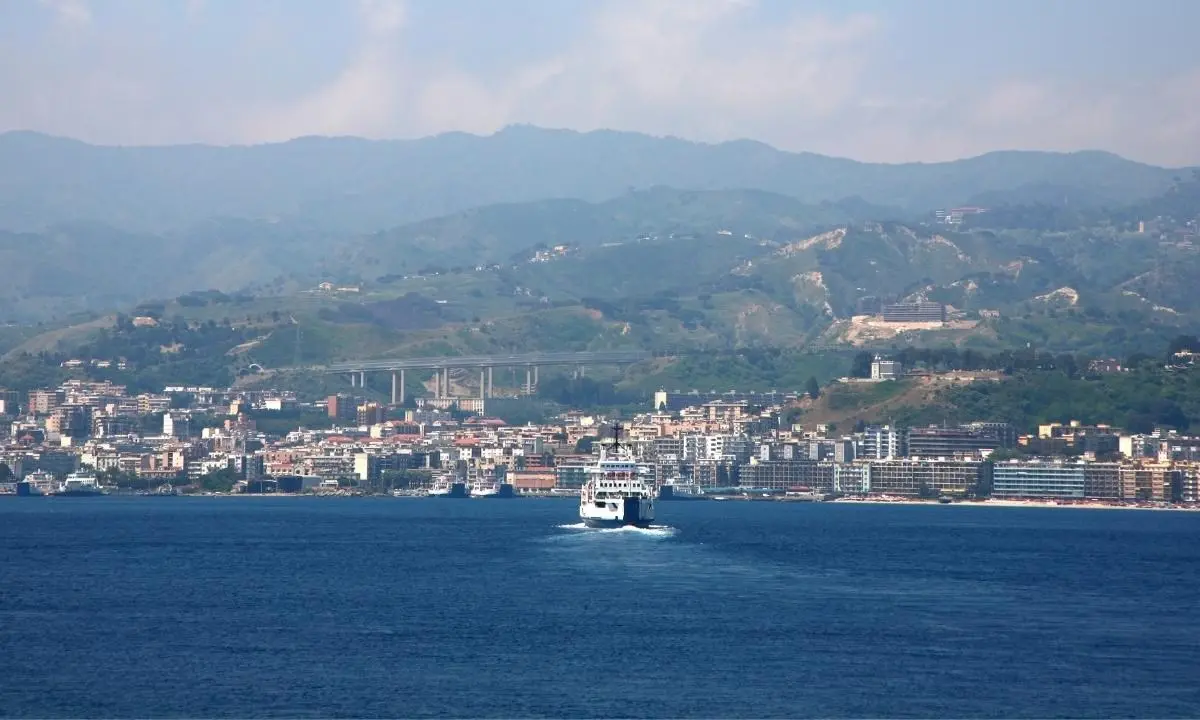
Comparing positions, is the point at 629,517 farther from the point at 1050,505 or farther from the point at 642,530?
the point at 1050,505

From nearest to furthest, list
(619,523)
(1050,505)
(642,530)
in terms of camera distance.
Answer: (642,530)
(619,523)
(1050,505)

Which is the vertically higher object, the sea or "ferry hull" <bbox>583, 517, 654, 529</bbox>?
"ferry hull" <bbox>583, 517, 654, 529</bbox>

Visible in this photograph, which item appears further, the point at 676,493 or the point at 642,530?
the point at 676,493

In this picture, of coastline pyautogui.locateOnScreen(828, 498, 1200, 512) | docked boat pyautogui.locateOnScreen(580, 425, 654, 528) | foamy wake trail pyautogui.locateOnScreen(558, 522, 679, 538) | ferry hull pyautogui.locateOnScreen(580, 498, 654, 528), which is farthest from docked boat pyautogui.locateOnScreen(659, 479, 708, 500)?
ferry hull pyautogui.locateOnScreen(580, 498, 654, 528)

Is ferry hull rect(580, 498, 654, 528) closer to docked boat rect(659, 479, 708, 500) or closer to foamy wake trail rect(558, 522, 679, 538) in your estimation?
foamy wake trail rect(558, 522, 679, 538)

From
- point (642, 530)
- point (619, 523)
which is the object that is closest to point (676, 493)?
point (619, 523)

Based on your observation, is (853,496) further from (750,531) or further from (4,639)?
(4,639)

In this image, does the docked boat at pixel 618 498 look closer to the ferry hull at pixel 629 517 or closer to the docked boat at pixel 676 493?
the ferry hull at pixel 629 517

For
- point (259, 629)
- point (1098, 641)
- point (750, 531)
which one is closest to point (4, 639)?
point (259, 629)
